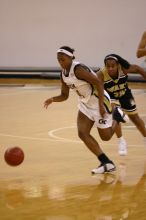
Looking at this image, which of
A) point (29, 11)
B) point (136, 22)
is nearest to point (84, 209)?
Answer: point (136, 22)

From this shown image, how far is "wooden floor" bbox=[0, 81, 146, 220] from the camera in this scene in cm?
627

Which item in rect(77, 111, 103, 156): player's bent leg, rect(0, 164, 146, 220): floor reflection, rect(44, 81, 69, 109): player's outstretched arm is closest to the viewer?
rect(0, 164, 146, 220): floor reflection

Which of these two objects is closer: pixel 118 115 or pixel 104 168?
pixel 104 168

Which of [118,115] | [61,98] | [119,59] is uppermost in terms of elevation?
[119,59]

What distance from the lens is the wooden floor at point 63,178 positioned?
627 centimetres

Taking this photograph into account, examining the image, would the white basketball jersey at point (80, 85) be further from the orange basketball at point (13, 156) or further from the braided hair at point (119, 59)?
the orange basketball at point (13, 156)

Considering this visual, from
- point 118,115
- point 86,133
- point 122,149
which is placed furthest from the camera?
point 122,149

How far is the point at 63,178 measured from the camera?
7.84 meters

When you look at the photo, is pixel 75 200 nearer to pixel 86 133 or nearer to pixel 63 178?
pixel 63 178

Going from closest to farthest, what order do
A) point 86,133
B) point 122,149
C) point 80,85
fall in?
point 80,85, point 86,133, point 122,149

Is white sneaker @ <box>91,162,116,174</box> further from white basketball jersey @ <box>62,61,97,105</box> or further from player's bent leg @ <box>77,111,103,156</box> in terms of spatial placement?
white basketball jersey @ <box>62,61,97,105</box>

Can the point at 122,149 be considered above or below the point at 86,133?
below

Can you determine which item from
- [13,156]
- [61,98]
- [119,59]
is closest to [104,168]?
[61,98]

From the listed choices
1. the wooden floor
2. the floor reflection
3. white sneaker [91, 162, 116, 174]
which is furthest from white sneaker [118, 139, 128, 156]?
the floor reflection
